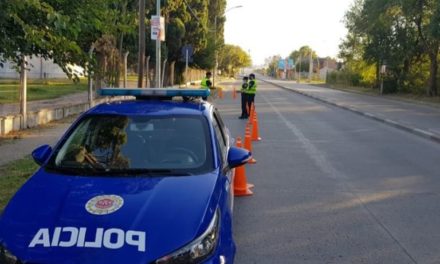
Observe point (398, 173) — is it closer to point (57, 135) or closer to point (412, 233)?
point (412, 233)

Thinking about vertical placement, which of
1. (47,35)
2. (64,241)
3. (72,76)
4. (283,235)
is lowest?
(283,235)

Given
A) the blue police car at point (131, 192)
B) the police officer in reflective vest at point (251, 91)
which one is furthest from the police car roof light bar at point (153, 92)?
the police officer in reflective vest at point (251, 91)

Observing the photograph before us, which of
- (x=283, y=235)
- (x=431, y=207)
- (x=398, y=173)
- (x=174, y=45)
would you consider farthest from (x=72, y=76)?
(x=174, y=45)

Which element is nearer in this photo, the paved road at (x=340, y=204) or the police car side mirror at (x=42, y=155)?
the police car side mirror at (x=42, y=155)

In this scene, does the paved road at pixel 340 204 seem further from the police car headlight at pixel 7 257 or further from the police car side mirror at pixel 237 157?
the police car headlight at pixel 7 257

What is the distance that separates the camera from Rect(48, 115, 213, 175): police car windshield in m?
4.57

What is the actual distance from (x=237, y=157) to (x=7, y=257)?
245 cm

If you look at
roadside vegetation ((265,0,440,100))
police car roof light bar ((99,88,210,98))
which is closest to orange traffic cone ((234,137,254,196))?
police car roof light bar ((99,88,210,98))

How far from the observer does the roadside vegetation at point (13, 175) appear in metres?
7.19

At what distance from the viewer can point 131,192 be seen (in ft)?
13.0

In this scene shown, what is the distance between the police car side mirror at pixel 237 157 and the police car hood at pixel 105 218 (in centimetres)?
80

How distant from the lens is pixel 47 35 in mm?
6480

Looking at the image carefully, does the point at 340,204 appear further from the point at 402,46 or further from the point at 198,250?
the point at 402,46

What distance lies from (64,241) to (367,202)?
540cm
